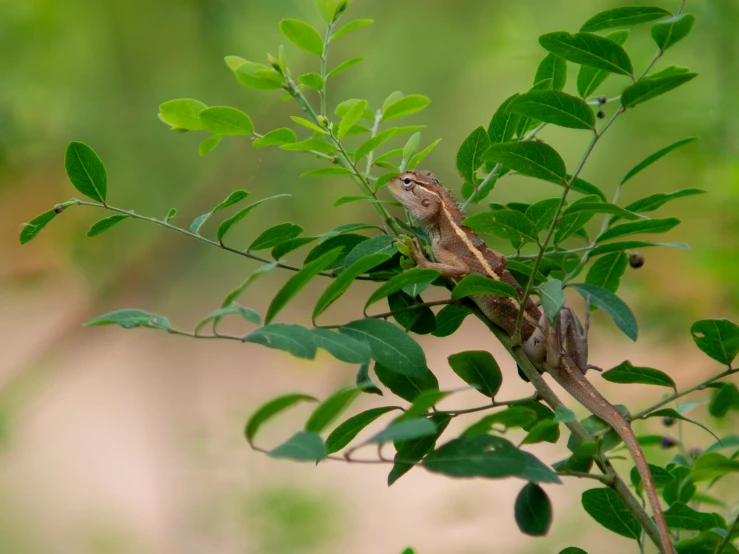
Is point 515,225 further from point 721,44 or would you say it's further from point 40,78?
point 40,78

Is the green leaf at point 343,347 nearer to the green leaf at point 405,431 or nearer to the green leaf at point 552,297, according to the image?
the green leaf at point 405,431

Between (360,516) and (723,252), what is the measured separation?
2.46 meters

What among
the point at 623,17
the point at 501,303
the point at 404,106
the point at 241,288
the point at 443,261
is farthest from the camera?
the point at 443,261

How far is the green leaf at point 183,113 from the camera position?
0.90m

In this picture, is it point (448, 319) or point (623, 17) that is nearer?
point (623, 17)

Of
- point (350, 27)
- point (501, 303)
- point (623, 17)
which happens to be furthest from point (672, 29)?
point (501, 303)

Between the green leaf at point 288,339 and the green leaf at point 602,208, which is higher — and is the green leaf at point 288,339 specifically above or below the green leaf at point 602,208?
below

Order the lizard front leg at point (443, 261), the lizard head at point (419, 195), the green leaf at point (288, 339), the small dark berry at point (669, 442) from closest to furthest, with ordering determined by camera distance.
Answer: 1. the green leaf at point (288, 339)
2. the lizard front leg at point (443, 261)
3. the small dark berry at point (669, 442)
4. the lizard head at point (419, 195)

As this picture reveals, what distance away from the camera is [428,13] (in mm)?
4090

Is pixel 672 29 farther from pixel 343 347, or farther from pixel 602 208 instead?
pixel 343 347

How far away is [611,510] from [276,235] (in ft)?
1.64

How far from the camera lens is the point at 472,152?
0.88m

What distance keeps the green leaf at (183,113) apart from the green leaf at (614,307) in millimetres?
501

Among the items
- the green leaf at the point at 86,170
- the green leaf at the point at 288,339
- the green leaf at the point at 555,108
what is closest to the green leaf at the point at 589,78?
the green leaf at the point at 555,108
